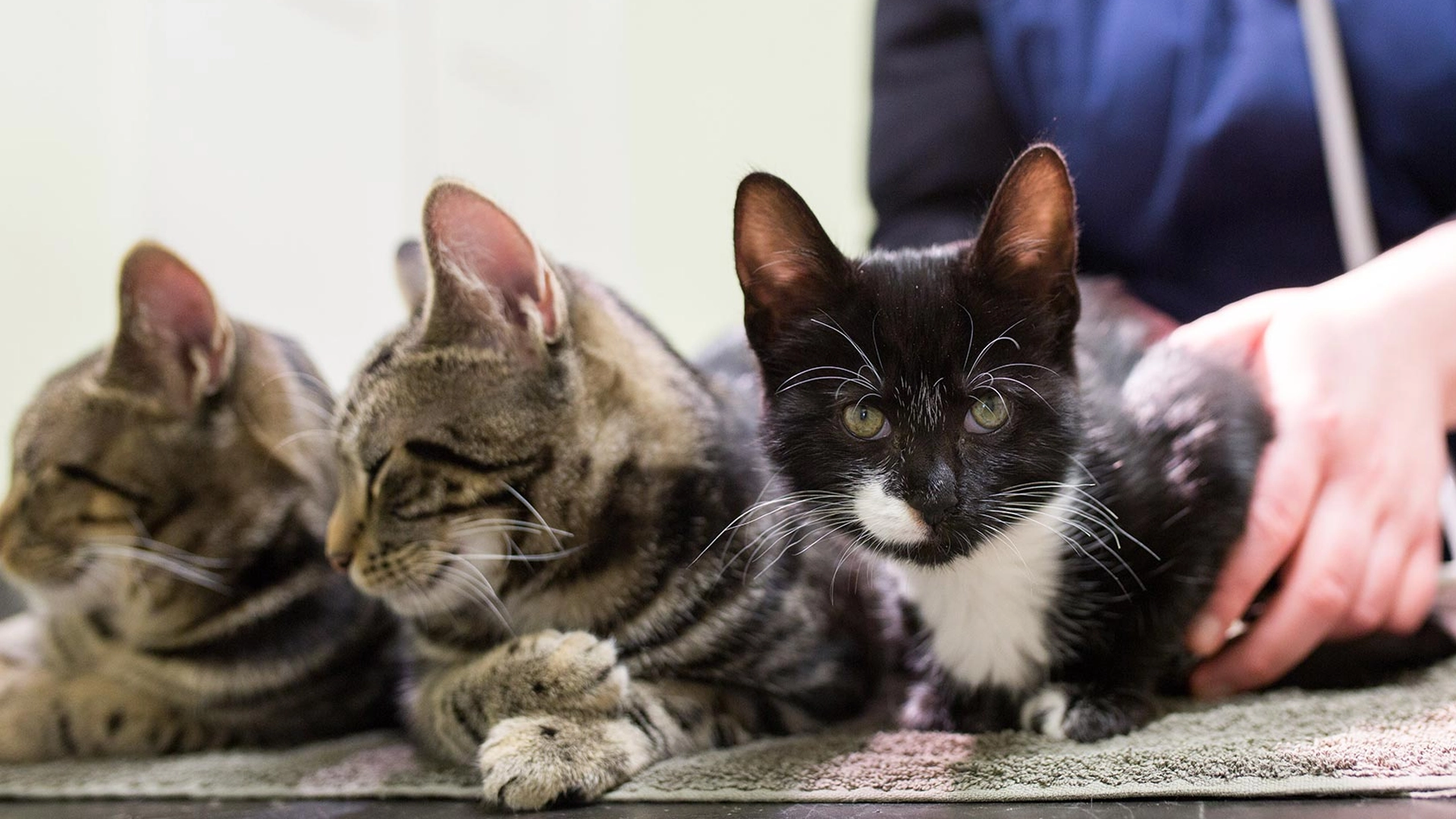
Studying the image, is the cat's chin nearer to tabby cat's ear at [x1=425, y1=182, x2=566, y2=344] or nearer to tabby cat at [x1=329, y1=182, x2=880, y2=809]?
tabby cat at [x1=329, y1=182, x2=880, y2=809]

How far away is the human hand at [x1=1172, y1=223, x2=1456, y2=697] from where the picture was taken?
969 millimetres

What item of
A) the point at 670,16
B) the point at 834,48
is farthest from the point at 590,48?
the point at 834,48

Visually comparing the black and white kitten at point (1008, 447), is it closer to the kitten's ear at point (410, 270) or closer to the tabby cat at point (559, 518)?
the tabby cat at point (559, 518)

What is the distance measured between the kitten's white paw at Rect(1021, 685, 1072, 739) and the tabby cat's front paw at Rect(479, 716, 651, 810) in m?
0.34

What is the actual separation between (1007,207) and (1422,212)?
0.67 meters

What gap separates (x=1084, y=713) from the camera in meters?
0.89

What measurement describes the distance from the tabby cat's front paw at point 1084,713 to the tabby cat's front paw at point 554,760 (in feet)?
1.15

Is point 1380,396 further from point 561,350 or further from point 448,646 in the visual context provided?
point 448,646

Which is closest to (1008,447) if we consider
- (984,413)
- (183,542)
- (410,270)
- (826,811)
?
(984,413)

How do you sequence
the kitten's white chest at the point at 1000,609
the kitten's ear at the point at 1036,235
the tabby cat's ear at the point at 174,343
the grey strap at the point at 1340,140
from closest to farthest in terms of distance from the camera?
the kitten's ear at the point at 1036,235 → the kitten's white chest at the point at 1000,609 → the grey strap at the point at 1340,140 → the tabby cat's ear at the point at 174,343

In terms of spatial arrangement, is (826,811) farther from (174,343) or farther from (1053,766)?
(174,343)

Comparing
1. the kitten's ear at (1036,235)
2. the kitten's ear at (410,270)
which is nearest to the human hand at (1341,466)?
the kitten's ear at (1036,235)

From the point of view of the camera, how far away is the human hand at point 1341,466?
0.97 meters

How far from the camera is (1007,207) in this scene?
81 cm
